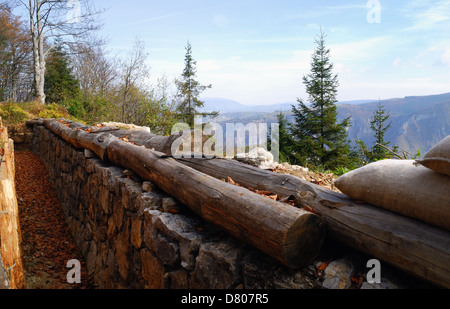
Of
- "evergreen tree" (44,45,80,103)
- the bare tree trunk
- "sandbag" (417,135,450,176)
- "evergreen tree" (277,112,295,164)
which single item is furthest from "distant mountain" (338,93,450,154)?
"sandbag" (417,135,450,176)

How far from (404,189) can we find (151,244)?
151cm

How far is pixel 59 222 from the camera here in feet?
15.6

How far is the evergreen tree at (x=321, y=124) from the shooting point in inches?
630

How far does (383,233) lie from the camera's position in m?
1.15

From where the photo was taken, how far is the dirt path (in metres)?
3.22

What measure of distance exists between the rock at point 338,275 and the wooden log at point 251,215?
0.10 m

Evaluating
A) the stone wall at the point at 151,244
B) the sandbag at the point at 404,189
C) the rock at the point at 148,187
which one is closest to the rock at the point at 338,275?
the stone wall at the point at 151,244

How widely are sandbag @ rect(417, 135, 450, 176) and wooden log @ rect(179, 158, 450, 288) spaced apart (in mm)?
225

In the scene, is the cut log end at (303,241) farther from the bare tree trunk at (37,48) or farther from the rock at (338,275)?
the bare tree trunk at (37,48)

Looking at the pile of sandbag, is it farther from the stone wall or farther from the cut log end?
the stone wall

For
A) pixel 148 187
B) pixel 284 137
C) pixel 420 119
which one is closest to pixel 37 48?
pixel 284 137

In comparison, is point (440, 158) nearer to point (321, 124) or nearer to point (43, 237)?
point (43, 237)
